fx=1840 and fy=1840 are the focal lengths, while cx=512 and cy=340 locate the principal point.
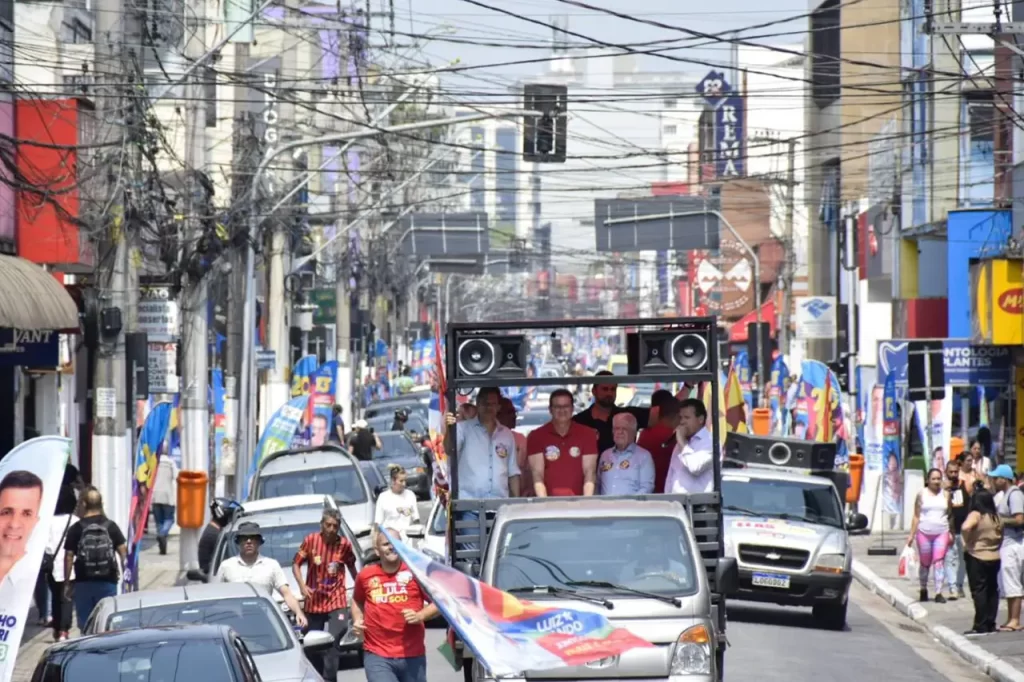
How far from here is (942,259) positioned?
4431 cm

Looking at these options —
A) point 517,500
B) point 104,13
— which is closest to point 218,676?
point 517,500

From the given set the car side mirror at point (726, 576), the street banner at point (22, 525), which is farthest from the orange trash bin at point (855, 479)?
the street banner at point (22, 525)

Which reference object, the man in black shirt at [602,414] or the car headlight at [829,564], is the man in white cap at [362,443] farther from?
the man in black shirt at [602,414]

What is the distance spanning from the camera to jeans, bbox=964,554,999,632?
19.5 metres

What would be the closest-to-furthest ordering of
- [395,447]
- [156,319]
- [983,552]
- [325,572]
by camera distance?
[325,572]
[983,552]
[156,319]
[395,447]

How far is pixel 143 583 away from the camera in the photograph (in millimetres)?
24516

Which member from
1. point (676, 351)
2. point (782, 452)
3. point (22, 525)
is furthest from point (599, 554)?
point (782, 452)

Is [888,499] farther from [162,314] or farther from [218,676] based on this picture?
[218,676]

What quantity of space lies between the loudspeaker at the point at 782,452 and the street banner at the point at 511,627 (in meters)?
16.6

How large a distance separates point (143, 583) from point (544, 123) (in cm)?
834

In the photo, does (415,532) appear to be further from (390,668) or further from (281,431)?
(390,668)

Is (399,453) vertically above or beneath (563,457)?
beneath

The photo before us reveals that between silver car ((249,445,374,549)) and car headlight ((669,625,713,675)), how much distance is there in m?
13.7

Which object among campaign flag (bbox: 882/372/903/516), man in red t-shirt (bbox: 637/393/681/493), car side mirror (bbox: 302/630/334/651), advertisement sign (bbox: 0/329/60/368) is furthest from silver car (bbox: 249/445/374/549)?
car side mirror (bbox: 302/630/334/651)
